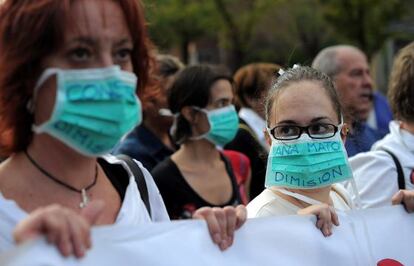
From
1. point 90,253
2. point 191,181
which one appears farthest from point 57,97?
point 191,181

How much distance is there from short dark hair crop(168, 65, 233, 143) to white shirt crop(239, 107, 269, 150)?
3.44 feet

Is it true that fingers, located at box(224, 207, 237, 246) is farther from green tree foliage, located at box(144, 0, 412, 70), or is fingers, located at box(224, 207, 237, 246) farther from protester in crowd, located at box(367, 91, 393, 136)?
green tree foliage, located at box(144, 0, 412, 70)

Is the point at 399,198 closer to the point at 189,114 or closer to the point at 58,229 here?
the point at 58,229

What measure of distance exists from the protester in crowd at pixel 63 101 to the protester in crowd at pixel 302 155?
0.58m

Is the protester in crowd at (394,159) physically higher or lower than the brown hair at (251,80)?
higher

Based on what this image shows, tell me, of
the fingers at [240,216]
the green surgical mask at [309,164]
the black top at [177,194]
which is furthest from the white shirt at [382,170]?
the fingers at [240,216]

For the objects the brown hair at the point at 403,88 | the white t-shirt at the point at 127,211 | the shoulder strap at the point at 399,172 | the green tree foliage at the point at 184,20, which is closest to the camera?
the white t-shirt at the point at 127,211

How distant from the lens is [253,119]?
537cm

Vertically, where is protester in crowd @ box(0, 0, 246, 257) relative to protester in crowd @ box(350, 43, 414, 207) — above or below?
above

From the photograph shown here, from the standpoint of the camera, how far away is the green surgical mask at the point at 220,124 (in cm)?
400

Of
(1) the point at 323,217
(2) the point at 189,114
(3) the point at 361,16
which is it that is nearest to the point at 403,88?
(2) the point at 189,114

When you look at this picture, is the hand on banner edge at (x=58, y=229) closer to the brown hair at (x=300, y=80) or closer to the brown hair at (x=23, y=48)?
the brown hair at (x=23, y=48)

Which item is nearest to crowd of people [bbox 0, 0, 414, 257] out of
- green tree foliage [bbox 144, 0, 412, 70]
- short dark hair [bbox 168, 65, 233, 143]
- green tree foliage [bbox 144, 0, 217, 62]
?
short dark hair [bbox 168, 65, 233, 143]

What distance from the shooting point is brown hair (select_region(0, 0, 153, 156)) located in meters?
1.76
